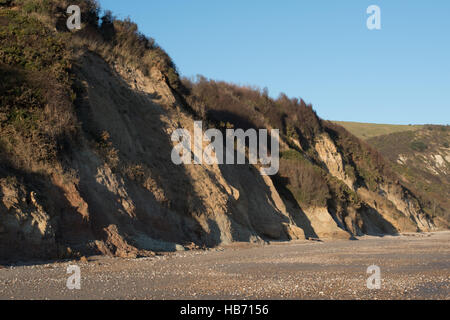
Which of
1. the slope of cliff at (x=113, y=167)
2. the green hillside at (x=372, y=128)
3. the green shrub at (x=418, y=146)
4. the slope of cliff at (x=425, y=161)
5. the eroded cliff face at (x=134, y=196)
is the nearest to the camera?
the eroded cliff face at (x=134, y=196)

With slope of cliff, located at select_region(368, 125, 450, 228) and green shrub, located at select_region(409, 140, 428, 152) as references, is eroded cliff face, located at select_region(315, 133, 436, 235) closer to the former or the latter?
Answer: slope of cliff, located at select_region(368, 125, 450, 228)

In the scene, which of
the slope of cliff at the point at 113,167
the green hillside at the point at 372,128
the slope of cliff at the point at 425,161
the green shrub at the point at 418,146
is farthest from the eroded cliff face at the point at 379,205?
the green hillside at the point at 372,128

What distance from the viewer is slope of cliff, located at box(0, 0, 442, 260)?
41.7 feet

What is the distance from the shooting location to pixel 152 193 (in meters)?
17.3

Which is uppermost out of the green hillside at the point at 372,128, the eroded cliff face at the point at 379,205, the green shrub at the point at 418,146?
the green hillside at the point at 372,128

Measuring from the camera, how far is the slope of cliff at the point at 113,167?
41.7 feet

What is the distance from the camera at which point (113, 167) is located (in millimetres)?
16141

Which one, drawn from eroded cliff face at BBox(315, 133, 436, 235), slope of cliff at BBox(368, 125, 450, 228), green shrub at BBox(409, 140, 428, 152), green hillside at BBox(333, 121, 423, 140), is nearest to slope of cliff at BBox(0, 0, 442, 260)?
eroded cliff face at BBox(315, 133, 436, 235)

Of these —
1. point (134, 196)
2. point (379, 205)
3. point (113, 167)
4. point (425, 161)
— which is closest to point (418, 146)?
point (425, 161)

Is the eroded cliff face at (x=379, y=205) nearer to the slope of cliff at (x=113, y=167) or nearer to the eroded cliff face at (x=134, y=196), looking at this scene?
the slope of cliff at (x=113, y=167)

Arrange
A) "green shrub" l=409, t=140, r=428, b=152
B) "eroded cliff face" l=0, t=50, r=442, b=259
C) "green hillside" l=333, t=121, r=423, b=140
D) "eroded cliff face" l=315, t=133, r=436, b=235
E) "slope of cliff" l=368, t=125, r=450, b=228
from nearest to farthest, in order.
Answer: "eroded cliff face" l=0, t=50, r=442, b=259, "eroded cliff face" l=315, t=133, r=436, b=235, "slope of cliff" l=368, t=125, r=450, b=228, "green shrub" l=409, t=140, r=428, b=152, "green hillside" l=333, t=121, r=423, b=140

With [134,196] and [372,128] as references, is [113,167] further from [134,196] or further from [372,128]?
[372,128]
